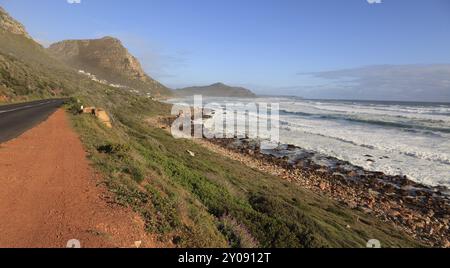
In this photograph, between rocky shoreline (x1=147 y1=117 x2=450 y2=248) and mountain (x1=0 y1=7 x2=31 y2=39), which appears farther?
mountain (x1=0 y1=7 x2=31 y2=39)

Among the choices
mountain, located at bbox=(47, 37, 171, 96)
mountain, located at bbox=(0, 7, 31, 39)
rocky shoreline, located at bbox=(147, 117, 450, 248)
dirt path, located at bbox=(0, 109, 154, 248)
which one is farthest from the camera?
mountain, located at bbox=(47, 37, 171, 96)

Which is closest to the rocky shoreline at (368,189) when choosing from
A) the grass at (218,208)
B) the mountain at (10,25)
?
the grass at (218,208)

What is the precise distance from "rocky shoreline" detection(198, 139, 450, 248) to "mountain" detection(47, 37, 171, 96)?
12862 centimetres

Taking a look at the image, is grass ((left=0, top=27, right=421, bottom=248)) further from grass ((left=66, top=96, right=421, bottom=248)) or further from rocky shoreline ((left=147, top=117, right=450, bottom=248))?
rocky shoreline ((left=147, top=117, right=450, bottom=248))

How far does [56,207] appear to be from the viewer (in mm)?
6469

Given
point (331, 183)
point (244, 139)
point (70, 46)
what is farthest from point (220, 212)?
point (70, 46)

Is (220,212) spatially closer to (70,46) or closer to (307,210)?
(307,210)

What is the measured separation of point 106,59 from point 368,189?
162 metres

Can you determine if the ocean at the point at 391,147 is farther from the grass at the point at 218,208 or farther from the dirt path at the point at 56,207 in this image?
the dirt path at the point at 56,207

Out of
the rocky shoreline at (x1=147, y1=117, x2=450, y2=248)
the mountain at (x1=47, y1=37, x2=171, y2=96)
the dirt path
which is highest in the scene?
the mountain at (x1=47, y1=37, x2=171, y2=96)

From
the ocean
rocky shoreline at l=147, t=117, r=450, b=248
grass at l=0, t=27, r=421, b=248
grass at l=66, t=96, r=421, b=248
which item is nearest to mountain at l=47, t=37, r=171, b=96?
the ocean

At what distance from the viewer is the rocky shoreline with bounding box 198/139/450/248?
1320 cm

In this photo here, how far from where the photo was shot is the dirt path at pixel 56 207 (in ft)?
17.9
